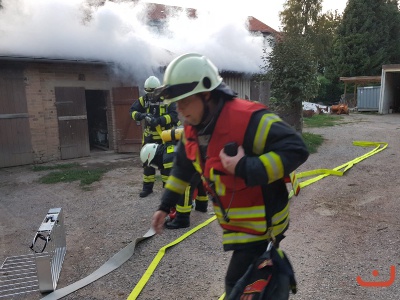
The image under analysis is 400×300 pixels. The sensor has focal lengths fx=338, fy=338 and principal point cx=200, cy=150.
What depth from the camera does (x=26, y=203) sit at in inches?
235

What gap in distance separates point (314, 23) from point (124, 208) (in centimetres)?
3004

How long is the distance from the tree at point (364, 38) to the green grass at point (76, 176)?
25.1 metres

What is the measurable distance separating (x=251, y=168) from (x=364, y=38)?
29.8 meters

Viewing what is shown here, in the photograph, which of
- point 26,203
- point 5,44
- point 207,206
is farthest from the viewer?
point 5,44

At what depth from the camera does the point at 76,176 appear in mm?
7750

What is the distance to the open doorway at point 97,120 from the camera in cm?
1203

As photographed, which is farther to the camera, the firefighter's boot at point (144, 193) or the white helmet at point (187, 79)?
the firefighter's boot at point (144, 193)

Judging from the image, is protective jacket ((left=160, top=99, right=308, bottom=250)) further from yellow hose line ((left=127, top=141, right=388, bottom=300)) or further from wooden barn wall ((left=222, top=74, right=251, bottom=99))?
wooden barn wall ((left=222, top=74, right=251, bottom=99))

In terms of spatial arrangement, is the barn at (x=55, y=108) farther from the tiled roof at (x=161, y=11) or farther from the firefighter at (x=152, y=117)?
the tiled roof at (x=161, y=11)

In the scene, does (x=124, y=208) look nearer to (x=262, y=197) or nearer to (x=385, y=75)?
(x=262, y=197)

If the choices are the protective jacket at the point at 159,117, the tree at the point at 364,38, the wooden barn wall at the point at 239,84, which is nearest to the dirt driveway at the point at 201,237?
the protective jacket at the point at 159,117

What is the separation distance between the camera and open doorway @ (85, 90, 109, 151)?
474 inches

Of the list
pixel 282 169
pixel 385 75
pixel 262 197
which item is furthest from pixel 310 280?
pixel 385 75

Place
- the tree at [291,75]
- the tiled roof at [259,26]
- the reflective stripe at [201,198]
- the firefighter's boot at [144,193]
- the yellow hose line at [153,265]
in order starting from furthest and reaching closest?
the tiled roof at [259,26], the tree at [291,75], the firefighter's boot at [144,193], the reflective stripe at [201,198], the yellow hose line at [153,265]
